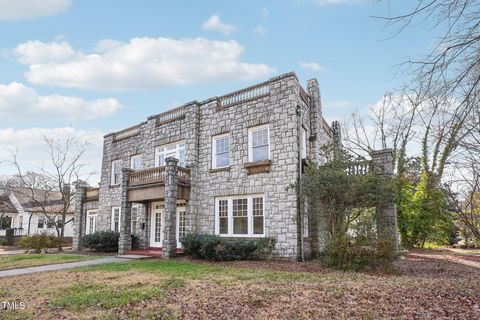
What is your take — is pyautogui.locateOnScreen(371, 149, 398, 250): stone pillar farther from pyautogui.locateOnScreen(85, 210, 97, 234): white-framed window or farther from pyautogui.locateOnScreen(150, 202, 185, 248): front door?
pyautogui.locateOnScreen(85, 210, 97, 234): white-framed window

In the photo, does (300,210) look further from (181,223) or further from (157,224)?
(157,224)

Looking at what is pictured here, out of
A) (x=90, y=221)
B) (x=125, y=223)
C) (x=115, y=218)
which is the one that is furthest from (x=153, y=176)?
(x=90, y=221)

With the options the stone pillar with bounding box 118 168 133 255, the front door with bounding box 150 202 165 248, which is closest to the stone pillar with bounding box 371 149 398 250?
the front door with bounding box 150 202 165 248

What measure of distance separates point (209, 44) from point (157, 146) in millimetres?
8178

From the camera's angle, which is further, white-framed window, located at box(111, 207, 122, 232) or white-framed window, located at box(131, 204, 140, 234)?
white-framed window, located at box(111, 207, 122, 232)

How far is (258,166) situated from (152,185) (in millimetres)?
5623

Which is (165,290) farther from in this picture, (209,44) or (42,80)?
(42,80)

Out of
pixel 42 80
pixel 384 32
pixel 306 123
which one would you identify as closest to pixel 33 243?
pixel 42 80

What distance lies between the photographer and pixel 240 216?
586 inches

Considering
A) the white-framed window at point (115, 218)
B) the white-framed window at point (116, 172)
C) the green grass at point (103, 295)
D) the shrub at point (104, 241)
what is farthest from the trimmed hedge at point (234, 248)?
the white-framed window at point (116, 172)

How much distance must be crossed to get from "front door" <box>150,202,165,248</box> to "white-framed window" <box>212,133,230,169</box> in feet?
14.2

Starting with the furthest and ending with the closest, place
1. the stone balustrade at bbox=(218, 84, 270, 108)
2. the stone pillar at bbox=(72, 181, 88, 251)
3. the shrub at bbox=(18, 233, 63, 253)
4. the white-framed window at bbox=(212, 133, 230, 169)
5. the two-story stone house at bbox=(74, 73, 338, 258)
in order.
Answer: the stone pillar at bbox=(72, 181, 88, 251)
the shrub at bbox=(18, 233, 63, 253)
the white-framed window at bbox=(212, 133, 230, 169)
the stone balustrade at bbox=(218, 84, 270, 108)
the two-story stone house at bbox=(74, 73, 338, 258)

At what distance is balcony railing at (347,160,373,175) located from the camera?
12.7m

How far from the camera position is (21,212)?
1506 inches
